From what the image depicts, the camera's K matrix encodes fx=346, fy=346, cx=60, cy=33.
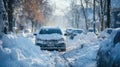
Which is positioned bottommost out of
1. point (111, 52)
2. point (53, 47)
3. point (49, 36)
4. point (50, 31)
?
point (53, 47)

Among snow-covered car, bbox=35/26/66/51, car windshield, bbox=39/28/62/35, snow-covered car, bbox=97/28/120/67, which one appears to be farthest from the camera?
car windshield, bbox=39/28/62/35

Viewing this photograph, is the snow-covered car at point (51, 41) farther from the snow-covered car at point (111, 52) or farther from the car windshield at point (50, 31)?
the snow-covered car at point (111, 52)

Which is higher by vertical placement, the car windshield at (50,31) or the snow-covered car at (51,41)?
the car windshield at (50,31)

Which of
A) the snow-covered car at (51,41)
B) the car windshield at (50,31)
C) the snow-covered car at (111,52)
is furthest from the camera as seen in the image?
the car windshield at (50,31)

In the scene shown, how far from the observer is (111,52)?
934cm

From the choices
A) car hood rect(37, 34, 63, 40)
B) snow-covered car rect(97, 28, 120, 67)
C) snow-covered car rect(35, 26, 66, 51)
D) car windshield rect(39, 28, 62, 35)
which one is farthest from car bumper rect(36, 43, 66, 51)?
snow-covered car rect(97, 28, 120, 67)

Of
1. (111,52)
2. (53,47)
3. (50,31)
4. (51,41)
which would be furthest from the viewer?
(50,31)

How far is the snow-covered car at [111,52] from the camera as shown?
8.72m

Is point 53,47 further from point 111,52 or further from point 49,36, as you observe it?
point 111,52

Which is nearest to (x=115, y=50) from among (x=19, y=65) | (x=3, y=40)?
(x=19, y=65)

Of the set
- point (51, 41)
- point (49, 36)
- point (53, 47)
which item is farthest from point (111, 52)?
point (49, 36)

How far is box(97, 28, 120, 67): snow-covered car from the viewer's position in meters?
8.72

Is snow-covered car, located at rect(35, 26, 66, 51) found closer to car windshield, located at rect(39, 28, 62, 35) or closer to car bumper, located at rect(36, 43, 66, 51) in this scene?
car bumper, located at rect(36, 43, 66, 51)

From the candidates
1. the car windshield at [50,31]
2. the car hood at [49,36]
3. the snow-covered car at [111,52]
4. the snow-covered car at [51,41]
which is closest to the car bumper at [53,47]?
the snow-covered car at [51,41]
